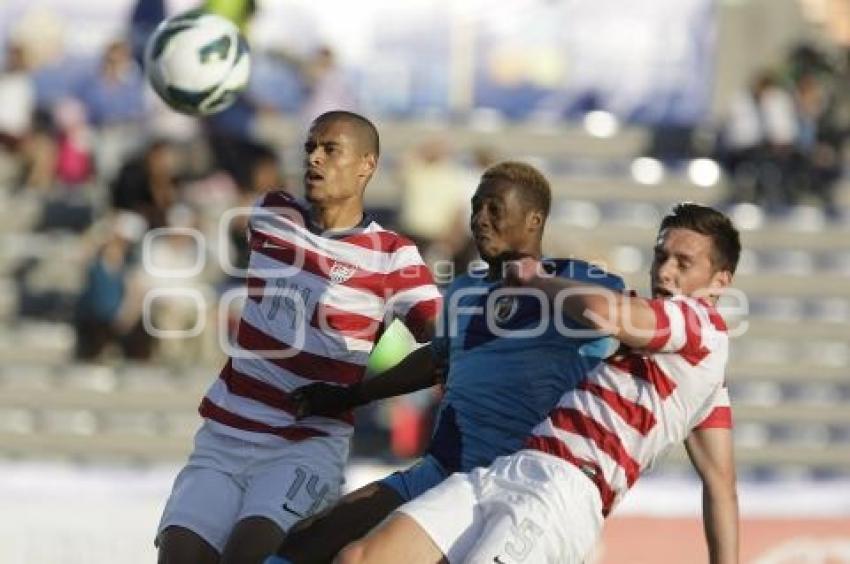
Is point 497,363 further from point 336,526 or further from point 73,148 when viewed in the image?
point 73,148

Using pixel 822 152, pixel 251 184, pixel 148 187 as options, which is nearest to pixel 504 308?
pixel 148 187

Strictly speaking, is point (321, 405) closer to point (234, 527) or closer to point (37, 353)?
point (234, 527)

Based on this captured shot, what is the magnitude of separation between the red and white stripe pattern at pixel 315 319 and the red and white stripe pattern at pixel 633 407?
928 millimetres

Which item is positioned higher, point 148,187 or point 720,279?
point 720,279

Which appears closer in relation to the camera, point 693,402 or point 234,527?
point 693,402

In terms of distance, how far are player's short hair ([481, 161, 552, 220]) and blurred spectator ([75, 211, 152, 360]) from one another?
7670 mm

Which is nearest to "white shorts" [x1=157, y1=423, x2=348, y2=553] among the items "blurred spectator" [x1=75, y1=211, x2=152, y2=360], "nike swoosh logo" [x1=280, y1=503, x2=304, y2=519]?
"nike swoosh logo" [x1=280, y1=503, x2=304, y2=519]

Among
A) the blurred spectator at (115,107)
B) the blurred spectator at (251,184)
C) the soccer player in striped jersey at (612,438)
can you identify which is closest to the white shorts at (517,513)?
the soccer player in striped jersey at (612,438)

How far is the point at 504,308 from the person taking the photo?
6223mm

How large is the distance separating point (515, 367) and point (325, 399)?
31.4 inches

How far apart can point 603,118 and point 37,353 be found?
4.90 metres

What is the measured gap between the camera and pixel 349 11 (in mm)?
15516

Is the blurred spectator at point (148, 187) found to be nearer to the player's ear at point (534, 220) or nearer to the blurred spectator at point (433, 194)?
the blurred spectator at point (433, 194)

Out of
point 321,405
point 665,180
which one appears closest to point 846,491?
point 321,405
